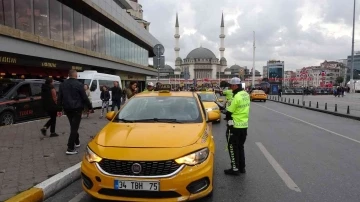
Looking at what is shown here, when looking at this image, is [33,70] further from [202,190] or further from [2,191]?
[202,190]

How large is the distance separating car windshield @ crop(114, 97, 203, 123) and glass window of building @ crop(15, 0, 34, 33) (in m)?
13.9

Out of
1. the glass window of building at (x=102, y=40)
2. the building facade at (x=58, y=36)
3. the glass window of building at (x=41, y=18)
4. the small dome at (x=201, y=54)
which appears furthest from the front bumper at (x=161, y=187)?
the small dome at (x=201, y=54)

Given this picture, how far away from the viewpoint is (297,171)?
5.97 metres

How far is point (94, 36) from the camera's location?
28.0 m

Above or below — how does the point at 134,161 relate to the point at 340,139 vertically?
above

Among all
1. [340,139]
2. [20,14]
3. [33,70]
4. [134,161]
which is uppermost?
[20,14]

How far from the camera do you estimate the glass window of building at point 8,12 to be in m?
15.7

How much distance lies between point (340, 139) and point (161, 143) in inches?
306

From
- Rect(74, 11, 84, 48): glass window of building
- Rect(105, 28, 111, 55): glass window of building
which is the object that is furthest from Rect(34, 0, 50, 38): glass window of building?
Rect(105, 28, 111, 55): glass window of building

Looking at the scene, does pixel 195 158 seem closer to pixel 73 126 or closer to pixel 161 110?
pixel 161 110

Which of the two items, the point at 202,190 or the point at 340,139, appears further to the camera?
the point at 340,139

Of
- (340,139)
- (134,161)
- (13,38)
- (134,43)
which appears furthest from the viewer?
(134,43)

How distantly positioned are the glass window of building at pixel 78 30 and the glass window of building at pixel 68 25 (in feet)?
2.00

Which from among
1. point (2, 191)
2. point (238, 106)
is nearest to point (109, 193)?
point (2, 191)
